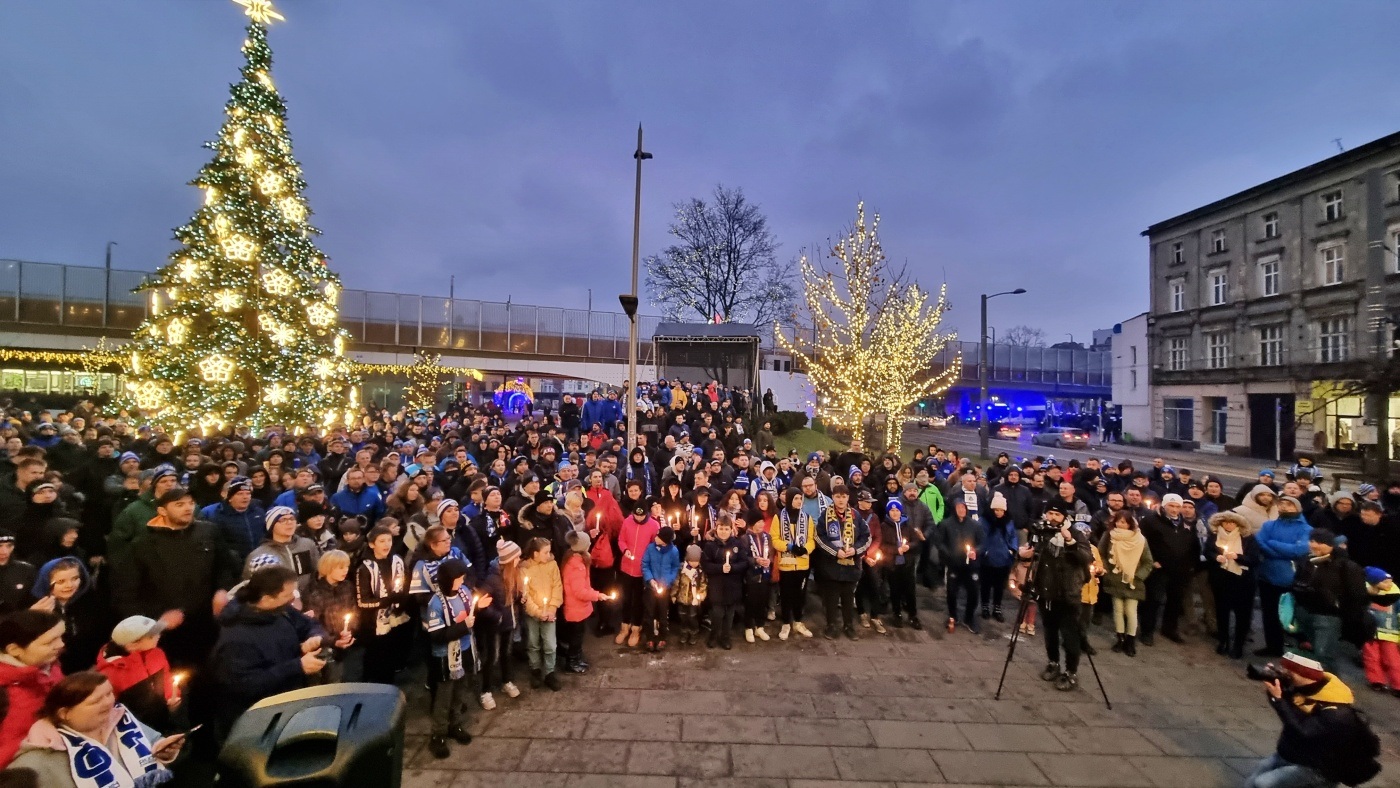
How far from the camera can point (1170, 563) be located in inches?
282

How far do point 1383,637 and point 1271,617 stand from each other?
937 mm

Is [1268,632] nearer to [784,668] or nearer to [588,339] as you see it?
[784,668]

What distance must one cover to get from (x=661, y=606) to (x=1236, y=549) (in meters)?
6.58

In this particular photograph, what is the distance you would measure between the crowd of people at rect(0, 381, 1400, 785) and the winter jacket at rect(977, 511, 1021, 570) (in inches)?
1.9

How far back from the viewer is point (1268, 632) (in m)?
6.84

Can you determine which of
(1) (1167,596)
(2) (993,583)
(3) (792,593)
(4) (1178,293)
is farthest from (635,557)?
(4) (1178,293)

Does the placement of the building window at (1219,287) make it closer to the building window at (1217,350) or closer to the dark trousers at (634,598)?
the building window at (1217,350)

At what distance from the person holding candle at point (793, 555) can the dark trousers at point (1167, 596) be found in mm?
4094

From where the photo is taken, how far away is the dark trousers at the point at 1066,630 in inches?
233

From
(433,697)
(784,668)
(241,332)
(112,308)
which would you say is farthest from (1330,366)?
(112,308)

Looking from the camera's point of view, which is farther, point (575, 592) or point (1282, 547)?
point (1282, 547)

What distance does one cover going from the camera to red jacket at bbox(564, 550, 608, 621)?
600 centimetres

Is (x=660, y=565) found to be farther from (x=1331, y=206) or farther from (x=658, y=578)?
(x=1331, y=206)

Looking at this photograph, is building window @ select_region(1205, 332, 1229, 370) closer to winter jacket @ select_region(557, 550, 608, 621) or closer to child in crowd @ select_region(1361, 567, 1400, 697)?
child in crowd @ select_region(1361, 567, 1400, 697)
